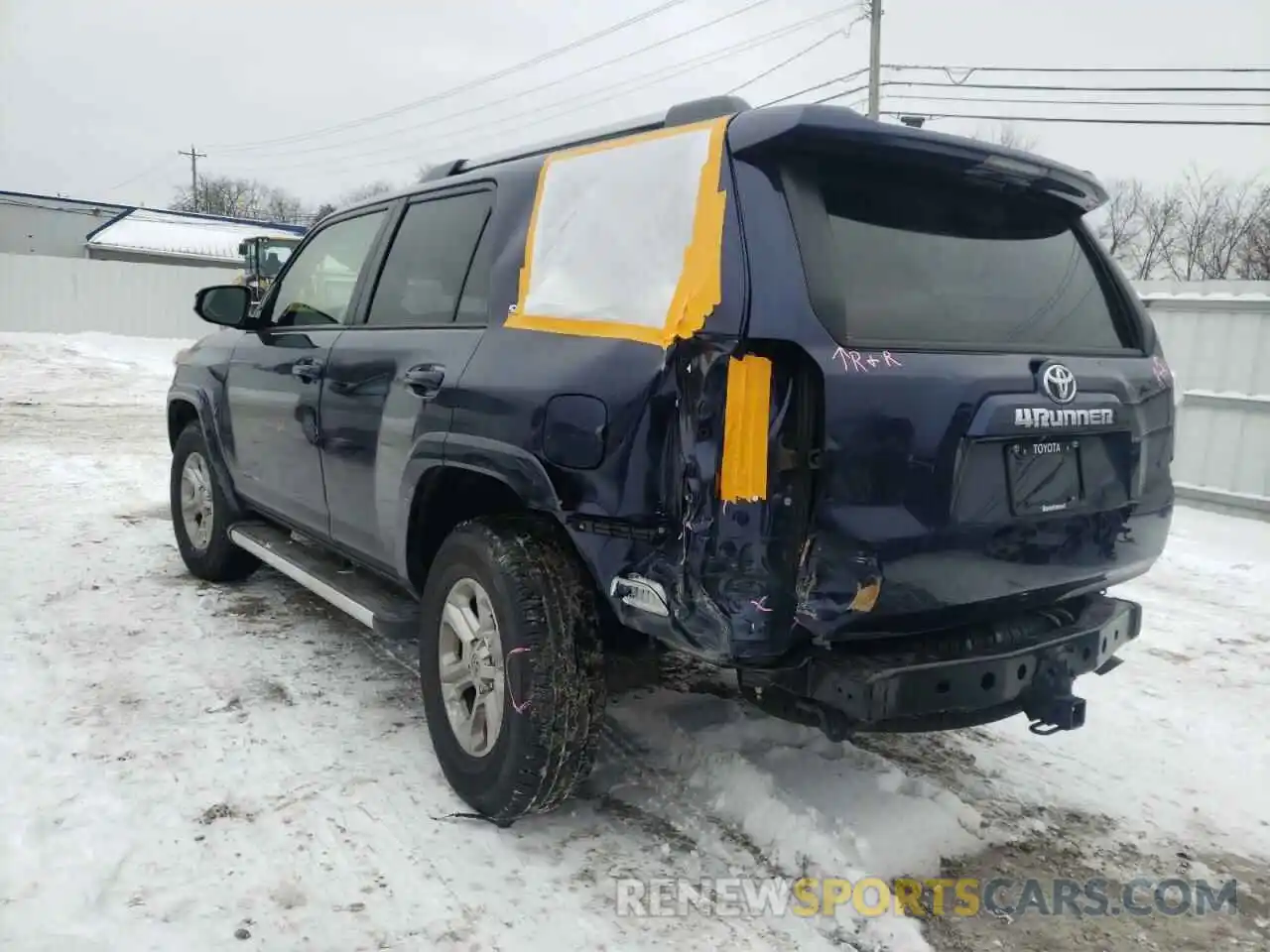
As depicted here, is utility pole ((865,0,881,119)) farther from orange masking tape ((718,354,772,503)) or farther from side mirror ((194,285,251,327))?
orange masking tape ((718,354,772,503))

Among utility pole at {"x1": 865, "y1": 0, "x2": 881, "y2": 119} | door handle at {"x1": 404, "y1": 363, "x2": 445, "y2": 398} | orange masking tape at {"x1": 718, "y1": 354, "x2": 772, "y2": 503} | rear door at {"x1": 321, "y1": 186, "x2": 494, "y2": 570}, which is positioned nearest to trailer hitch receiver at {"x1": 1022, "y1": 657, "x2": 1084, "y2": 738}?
orange masking tape at {"x1": 718, "y1": 354, "x2": 772, "y2": 503}

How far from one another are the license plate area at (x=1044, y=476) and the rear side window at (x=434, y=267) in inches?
67.9

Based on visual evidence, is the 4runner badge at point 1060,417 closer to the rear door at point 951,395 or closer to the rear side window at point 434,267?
the rear door at point 951,395

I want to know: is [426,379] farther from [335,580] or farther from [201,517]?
[201,517]

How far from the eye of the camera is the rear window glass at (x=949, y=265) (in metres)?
2.49

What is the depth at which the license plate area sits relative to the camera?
8.39 feet

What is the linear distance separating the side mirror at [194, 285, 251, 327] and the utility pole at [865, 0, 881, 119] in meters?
21.8

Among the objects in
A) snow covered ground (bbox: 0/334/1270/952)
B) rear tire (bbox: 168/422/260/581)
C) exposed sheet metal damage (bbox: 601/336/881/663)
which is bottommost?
snow covered ground (bbox: 0/334/1270/952)

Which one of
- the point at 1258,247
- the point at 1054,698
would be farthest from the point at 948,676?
the point at 1258,247

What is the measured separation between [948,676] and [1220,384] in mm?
7386

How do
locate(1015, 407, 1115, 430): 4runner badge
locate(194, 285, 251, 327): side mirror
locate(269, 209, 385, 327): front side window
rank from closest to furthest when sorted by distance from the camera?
locate(1015, 407, 1115, 430): 4runner badge → locate(269, 209, 385, 327): front side window → locate(194, 285, 251, 327): side mirror

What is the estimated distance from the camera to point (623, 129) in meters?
3.19

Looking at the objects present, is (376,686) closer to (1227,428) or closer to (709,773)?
(709,773)

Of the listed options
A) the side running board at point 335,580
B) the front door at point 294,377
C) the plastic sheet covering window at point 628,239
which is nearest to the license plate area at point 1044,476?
the plastic sheet covering window at point 628,239
